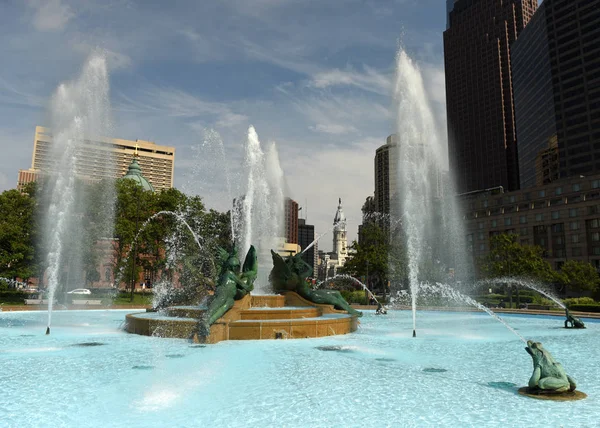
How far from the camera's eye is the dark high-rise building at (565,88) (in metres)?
108

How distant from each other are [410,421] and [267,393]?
3.04 meters

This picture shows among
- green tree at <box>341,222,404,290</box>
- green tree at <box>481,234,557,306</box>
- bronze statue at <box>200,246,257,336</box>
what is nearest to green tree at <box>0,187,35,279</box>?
bronze statue at <box>200,246,257,336</box>

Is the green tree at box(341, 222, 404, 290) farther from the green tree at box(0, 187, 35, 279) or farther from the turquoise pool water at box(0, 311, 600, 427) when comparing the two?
the turquoise pool water at box(0, 311, 600, 427)

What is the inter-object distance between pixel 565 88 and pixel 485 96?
7549cm

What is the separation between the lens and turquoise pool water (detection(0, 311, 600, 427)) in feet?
24.5

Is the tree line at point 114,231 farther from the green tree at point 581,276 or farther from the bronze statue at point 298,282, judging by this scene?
the green tree at point 581,276

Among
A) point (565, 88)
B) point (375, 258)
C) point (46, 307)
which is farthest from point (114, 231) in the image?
point (565, 88)

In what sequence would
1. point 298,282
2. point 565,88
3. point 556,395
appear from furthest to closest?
point 565,88, point 298,282, point 556,395

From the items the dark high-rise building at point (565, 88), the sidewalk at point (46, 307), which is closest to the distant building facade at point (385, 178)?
the dark high-rise building at point (565, 88)

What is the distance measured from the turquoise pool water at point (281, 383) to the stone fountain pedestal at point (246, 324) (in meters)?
0.64

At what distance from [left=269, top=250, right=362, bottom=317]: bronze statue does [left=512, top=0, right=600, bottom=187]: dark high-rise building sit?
97.0 meters

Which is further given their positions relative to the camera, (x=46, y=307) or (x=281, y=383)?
(x=46, y=307)

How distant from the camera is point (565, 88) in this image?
373 ft

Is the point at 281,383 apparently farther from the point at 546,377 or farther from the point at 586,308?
the point at 586,308
